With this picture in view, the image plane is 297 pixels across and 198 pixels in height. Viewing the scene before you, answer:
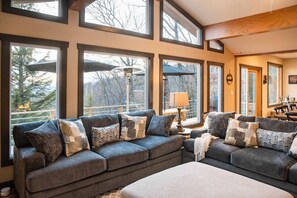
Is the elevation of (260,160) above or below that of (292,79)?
below

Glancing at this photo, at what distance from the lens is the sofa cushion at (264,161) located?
8.45 feet

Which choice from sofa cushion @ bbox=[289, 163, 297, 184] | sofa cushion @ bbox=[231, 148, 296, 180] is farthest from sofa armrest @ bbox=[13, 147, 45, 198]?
sofa cushion @ bbox=[289, 163, 297, 184]

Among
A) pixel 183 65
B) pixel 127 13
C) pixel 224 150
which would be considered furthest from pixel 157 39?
pixel 224 150

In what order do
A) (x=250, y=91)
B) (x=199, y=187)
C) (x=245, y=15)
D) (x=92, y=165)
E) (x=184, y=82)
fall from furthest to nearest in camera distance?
(x=250, y=91)
(x=184, y=82)
(x=245, y=15)
(x=92, y=165)
(x=199, y=187)

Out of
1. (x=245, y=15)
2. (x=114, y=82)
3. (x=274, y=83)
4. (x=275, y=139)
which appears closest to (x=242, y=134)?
(x=275, y=139)

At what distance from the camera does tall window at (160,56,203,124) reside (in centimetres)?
514

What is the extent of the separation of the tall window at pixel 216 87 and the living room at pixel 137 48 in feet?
0.19

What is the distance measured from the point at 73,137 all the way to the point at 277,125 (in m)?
2.87

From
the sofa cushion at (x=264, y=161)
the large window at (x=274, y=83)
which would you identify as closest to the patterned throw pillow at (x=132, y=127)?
the sofa cushion at (x=264, y=161)

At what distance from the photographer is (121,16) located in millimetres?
4340

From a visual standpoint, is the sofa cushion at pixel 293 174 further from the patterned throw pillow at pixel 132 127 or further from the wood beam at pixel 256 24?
the wood beam at pixel 256 24

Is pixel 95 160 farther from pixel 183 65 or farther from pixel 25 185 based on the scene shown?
pixel 183 65

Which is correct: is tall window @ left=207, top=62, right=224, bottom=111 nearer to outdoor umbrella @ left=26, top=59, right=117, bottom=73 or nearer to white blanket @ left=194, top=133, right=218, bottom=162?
white blanket @ left=194, top=133, right=218, bottom=162

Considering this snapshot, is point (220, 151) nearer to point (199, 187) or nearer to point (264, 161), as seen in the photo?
point (264, 161)
